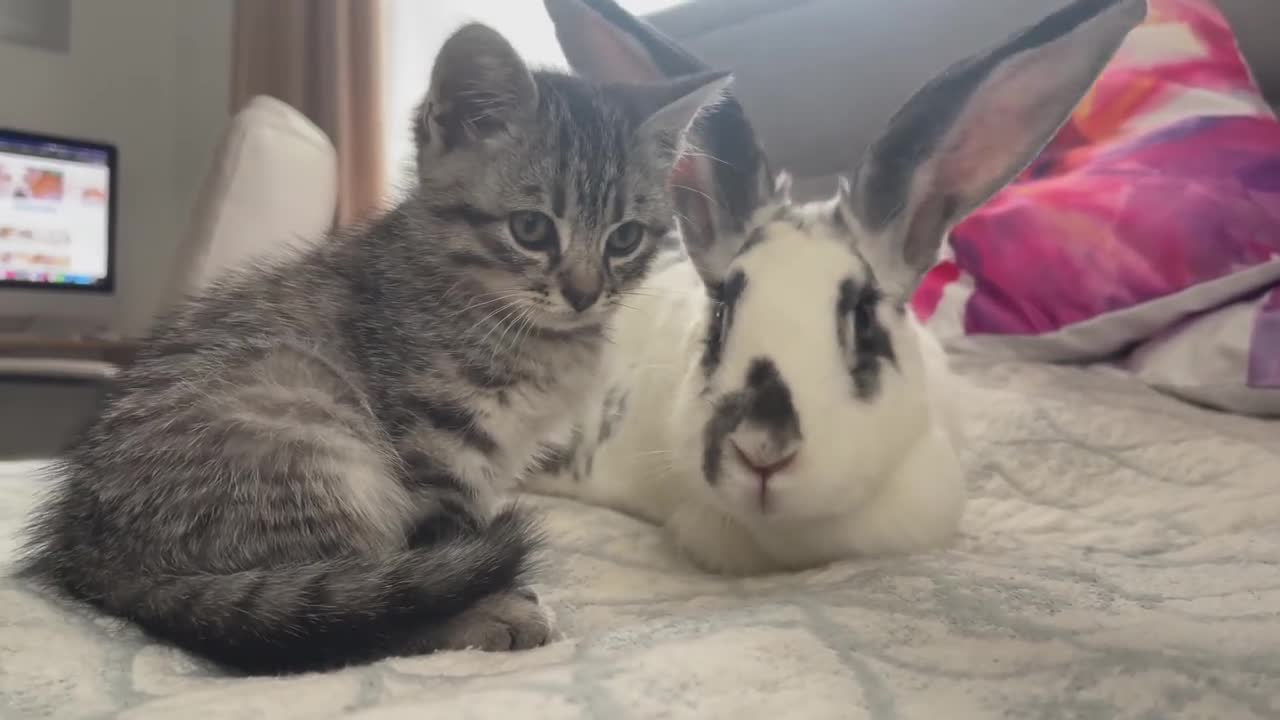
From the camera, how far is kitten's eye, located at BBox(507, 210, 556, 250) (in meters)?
0.90

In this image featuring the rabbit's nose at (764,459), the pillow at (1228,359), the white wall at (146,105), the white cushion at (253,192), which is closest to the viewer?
the rabbit's nose at (764,459)

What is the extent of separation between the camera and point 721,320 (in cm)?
82

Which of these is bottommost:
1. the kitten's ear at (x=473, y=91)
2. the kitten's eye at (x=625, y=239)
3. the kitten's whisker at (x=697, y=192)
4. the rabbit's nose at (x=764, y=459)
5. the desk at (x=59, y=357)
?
the desk at (x=59, y=357)

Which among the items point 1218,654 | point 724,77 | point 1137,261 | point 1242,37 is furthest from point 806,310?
point 1242,37

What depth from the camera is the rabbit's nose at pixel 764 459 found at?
706 millimetres

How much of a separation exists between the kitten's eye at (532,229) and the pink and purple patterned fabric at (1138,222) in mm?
786

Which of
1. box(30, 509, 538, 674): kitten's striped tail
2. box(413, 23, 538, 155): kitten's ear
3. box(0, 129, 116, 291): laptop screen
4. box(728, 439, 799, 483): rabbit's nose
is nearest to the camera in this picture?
box(30, 509, 538, 674): kitten's striped tail

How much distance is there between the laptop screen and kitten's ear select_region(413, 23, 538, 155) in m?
2.77

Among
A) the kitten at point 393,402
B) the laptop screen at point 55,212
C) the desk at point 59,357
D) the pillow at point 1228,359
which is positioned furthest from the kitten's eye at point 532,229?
the laptop screen at point 55,212

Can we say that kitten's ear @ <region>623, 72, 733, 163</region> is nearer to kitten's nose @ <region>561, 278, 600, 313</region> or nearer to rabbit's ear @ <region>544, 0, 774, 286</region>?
rabbit's ear @ <region>544, 0, 774, 286</region>

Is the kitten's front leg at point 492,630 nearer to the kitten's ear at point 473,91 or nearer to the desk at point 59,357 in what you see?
the kitten's ear at point 473,91

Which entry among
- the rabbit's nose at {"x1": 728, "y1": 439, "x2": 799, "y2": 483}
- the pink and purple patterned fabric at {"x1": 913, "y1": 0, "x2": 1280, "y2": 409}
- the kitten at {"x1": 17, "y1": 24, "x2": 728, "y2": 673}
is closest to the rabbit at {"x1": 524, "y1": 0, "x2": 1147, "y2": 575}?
the rabbit's nose at {"x1": 728, "y1": 439, "x2": 799, "y2": 483}

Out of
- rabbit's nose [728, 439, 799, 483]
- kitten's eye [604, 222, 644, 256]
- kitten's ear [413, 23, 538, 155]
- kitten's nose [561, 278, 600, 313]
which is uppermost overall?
kitten's ear [413, 23, 538, 155]

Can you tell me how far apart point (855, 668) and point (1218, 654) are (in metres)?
0.24
